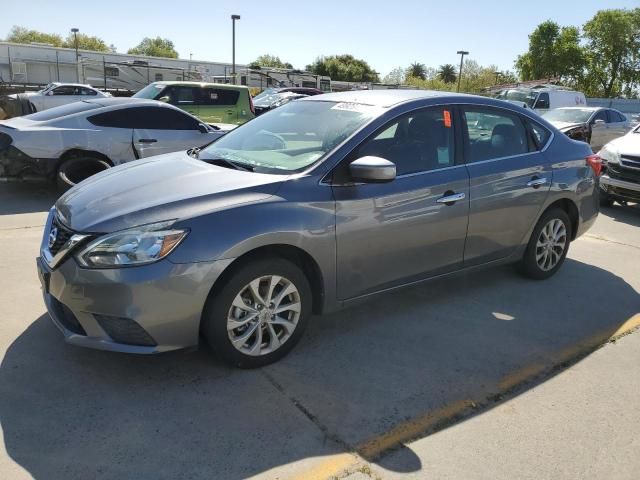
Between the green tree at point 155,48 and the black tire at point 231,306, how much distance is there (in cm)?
10305

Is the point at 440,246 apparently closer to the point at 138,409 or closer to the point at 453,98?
the point at 453,98

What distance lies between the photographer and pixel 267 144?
158 inches

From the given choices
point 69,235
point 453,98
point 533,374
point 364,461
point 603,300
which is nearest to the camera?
point 364,461

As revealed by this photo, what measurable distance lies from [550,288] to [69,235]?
4076 millimetres

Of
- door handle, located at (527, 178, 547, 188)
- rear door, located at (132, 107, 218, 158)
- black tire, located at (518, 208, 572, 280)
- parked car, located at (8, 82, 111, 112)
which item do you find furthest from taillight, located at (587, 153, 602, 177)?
parked car, located at (8, 82, 111, 112)

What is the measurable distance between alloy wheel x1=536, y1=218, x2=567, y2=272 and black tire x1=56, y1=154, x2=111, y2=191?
583 centimetres

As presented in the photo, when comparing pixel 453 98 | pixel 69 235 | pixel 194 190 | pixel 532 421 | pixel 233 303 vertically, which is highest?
pixel 453 98

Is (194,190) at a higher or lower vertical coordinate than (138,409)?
higher

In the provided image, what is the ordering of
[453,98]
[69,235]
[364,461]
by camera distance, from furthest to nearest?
[453,98] < [69,235] < [364,461]

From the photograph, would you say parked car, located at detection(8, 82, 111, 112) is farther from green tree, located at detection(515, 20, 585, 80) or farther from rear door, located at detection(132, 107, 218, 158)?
green tree, located at detection(515, 20, 585, 80)

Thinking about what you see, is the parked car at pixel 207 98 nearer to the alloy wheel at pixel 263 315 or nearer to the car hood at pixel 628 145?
the car hood at pixel 628 145

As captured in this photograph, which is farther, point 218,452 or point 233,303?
point 233,303

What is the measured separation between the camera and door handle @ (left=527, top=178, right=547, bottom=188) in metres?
4.63

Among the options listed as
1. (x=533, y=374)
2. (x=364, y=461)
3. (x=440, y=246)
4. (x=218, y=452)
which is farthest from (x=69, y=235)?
(x=533, y=374)
